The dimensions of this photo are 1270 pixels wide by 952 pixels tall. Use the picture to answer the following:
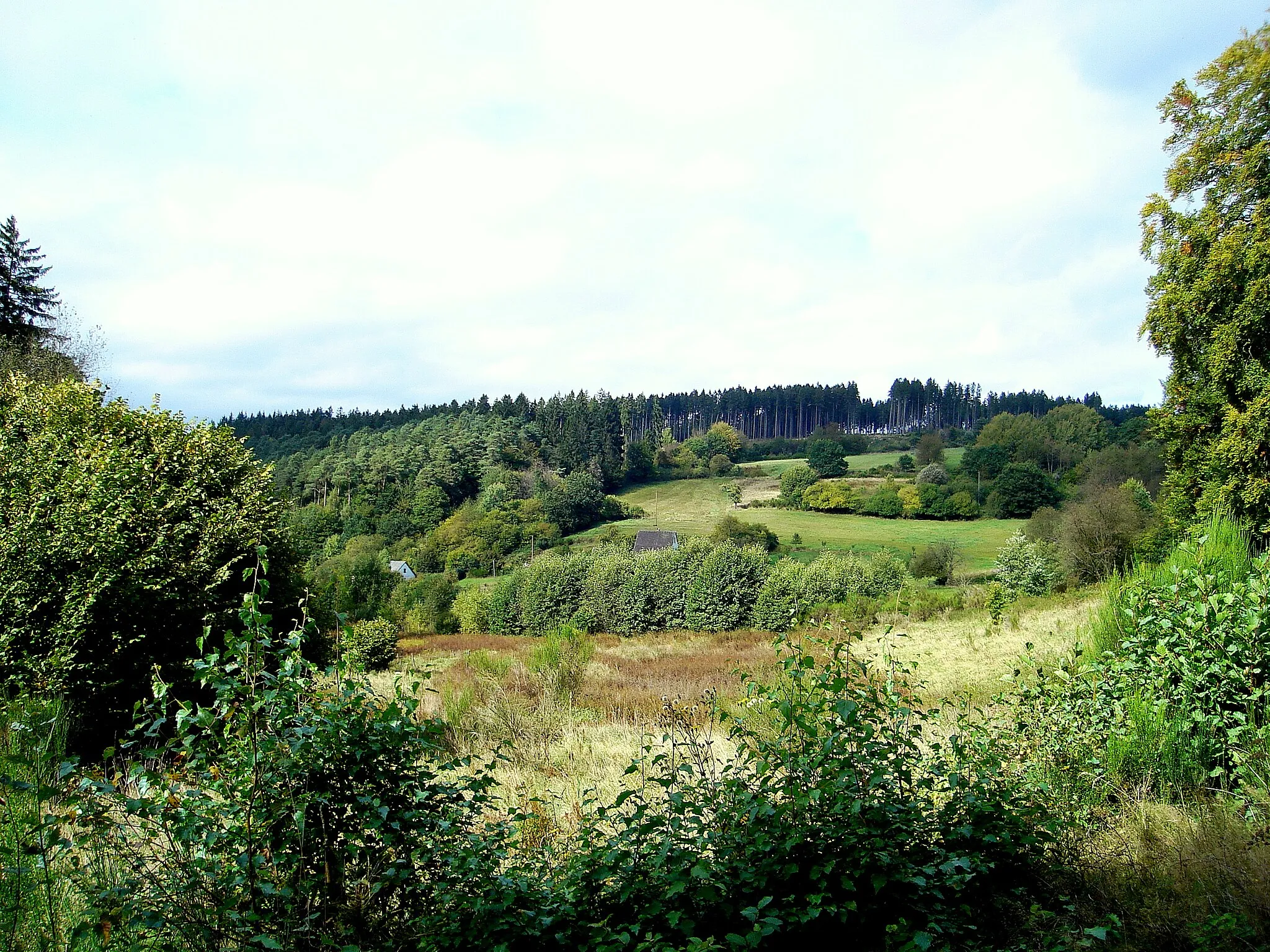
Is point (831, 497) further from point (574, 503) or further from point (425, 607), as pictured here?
point (425, 607)

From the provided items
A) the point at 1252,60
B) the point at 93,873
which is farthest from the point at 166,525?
the point at 1252,60

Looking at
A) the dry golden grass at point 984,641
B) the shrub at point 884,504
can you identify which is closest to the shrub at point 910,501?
the shrub at point 884,504

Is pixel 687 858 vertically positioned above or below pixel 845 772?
below

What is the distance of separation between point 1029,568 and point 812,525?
105ft

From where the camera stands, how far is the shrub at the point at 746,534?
56.2 m

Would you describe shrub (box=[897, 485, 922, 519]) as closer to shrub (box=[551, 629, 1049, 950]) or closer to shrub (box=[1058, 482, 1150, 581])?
shrub (box=[1058, 482, 1150, 581])

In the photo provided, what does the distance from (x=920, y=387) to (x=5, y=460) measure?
11693cm

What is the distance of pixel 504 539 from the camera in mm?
67062

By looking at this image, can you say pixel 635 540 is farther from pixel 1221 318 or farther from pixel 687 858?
pixel 687 858

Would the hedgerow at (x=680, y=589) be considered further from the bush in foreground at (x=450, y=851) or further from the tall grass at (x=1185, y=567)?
the bush in foreground at (x=450, y=851)

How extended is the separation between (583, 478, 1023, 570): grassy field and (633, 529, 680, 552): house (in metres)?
2.41

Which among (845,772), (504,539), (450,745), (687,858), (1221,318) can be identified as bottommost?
(504,539)

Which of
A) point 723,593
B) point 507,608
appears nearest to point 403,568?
point 507,608

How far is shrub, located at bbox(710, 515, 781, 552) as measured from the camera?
56219mm
